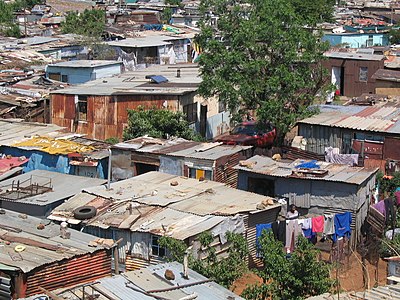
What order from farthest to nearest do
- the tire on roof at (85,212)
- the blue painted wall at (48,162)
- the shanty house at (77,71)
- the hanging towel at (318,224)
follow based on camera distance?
the shanty house at (77,71) < the blue painted wall at (48,162) < the hanging towel at (318,224) < the tire on roof at (85,212)

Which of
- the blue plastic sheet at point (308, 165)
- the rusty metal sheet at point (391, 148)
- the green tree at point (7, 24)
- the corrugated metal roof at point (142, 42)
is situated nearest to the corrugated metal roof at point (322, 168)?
the blue plastic sheet at point (308, 165)

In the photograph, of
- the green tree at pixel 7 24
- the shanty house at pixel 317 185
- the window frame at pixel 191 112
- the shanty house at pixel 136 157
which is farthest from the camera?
the green tree at pixel 7 24

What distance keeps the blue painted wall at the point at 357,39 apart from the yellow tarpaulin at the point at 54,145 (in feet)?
89.5

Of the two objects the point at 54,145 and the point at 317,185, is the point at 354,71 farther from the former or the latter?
the point at 317,185

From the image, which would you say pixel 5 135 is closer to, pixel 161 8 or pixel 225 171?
pixel 225 171

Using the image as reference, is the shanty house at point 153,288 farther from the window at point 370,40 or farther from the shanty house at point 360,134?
the window at point 370,40

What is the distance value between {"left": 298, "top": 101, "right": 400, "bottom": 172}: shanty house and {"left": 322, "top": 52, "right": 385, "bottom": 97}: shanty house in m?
10.1

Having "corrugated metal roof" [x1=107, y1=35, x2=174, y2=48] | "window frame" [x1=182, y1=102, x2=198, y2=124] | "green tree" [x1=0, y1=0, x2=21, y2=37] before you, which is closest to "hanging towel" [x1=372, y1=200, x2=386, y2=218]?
"window frame" [x1=182, y1=102, x2=198, y2=124]

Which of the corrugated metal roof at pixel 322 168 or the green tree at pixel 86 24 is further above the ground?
the green tree at pixel 86 24

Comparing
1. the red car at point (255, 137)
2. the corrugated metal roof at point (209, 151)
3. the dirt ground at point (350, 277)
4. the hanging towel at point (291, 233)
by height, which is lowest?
the dirt ground at point (350, 277)

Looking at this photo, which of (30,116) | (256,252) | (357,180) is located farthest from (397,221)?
(30,116)

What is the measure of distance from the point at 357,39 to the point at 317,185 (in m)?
31.9

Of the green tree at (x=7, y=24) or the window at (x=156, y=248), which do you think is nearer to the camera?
the window at (x=156, y=248)

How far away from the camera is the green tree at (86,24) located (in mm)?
48344
